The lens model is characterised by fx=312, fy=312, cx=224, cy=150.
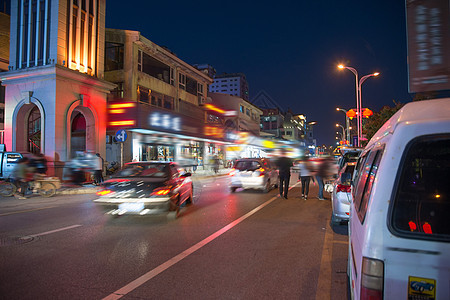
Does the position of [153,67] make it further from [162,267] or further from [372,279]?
[372,279]

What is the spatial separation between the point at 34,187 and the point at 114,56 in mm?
14946

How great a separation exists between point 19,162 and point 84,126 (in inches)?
307

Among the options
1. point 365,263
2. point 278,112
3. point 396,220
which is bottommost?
point 365,263

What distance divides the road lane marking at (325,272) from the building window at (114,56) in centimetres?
2252

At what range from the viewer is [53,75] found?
16438mm

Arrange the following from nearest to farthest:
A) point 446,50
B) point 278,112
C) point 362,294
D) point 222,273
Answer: point 362,294 → point 446,50 → point 222,273 → point 278,112

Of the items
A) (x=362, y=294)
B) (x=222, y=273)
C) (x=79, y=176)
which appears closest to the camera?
(x=362, y=294)

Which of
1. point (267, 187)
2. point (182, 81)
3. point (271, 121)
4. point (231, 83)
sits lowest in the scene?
point (267, 187)

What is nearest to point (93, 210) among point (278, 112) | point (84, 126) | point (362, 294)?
point (362, 294)

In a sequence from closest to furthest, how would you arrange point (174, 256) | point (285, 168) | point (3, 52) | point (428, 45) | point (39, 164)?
1. point (428, 45)
2. point (174, 256)
3. point (285, 168)
4. point (39, 164)
5. point (3, 52)

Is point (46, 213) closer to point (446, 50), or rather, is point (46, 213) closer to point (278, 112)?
point (446, 50)

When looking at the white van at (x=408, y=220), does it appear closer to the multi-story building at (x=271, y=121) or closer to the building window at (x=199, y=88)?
the building window at (x=199, y=88)

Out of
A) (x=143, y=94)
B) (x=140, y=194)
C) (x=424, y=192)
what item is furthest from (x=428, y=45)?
(x=143, y=94)

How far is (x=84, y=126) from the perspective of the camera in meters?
20.1
